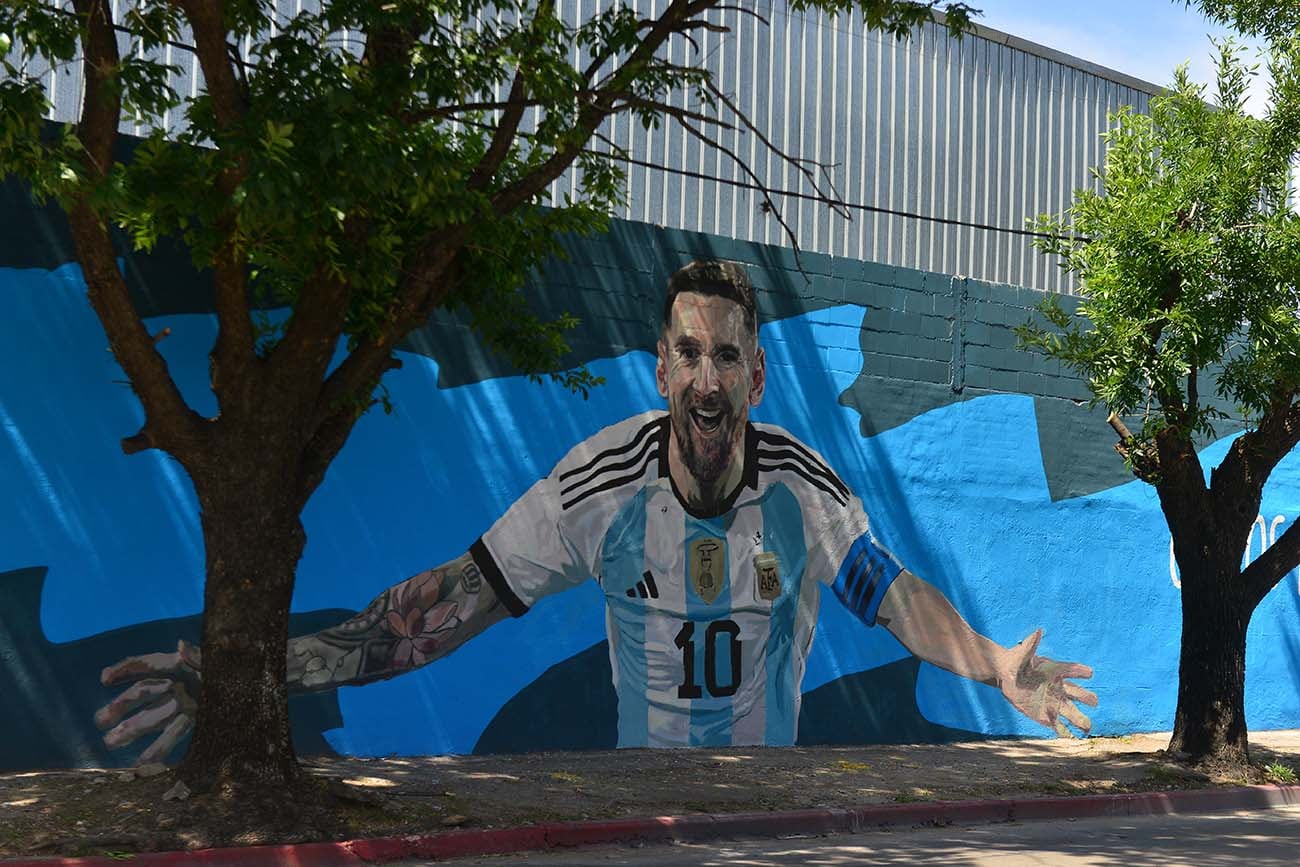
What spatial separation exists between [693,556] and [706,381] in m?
1.46

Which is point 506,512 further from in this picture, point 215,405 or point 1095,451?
point 1095,451

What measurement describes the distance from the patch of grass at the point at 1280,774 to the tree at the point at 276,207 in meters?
7.40

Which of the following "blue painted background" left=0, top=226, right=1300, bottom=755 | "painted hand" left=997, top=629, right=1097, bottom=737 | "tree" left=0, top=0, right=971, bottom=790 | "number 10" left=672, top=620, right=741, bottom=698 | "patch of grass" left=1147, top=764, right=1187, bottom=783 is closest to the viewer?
"tree" left=0, top=0, right=971, bottom=790

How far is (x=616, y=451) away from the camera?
12.2 meters

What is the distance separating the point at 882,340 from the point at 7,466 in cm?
767

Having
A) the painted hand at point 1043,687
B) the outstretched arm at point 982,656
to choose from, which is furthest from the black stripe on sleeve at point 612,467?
the painted hand at point 1043,687

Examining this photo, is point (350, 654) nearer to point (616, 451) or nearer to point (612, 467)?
point (612, 467)

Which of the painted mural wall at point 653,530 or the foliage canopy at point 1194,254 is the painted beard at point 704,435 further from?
the foliage canopy at point 1194,254

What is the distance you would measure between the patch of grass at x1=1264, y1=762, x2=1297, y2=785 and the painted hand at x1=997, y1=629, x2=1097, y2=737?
2.23 metres

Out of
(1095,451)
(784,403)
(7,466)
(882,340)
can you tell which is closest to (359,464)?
(7,466)

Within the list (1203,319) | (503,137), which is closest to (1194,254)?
(1203,319)

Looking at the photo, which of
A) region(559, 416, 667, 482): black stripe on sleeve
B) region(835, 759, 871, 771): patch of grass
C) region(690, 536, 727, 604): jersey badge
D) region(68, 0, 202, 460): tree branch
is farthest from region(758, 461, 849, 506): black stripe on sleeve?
region(68, 0, 202, 460): tree branch

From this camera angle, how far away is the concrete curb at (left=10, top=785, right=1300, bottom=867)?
303 inches

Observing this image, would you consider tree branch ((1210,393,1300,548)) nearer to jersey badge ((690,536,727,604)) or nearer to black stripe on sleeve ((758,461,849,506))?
black stripe on sleeve ((758,461,849,506))
